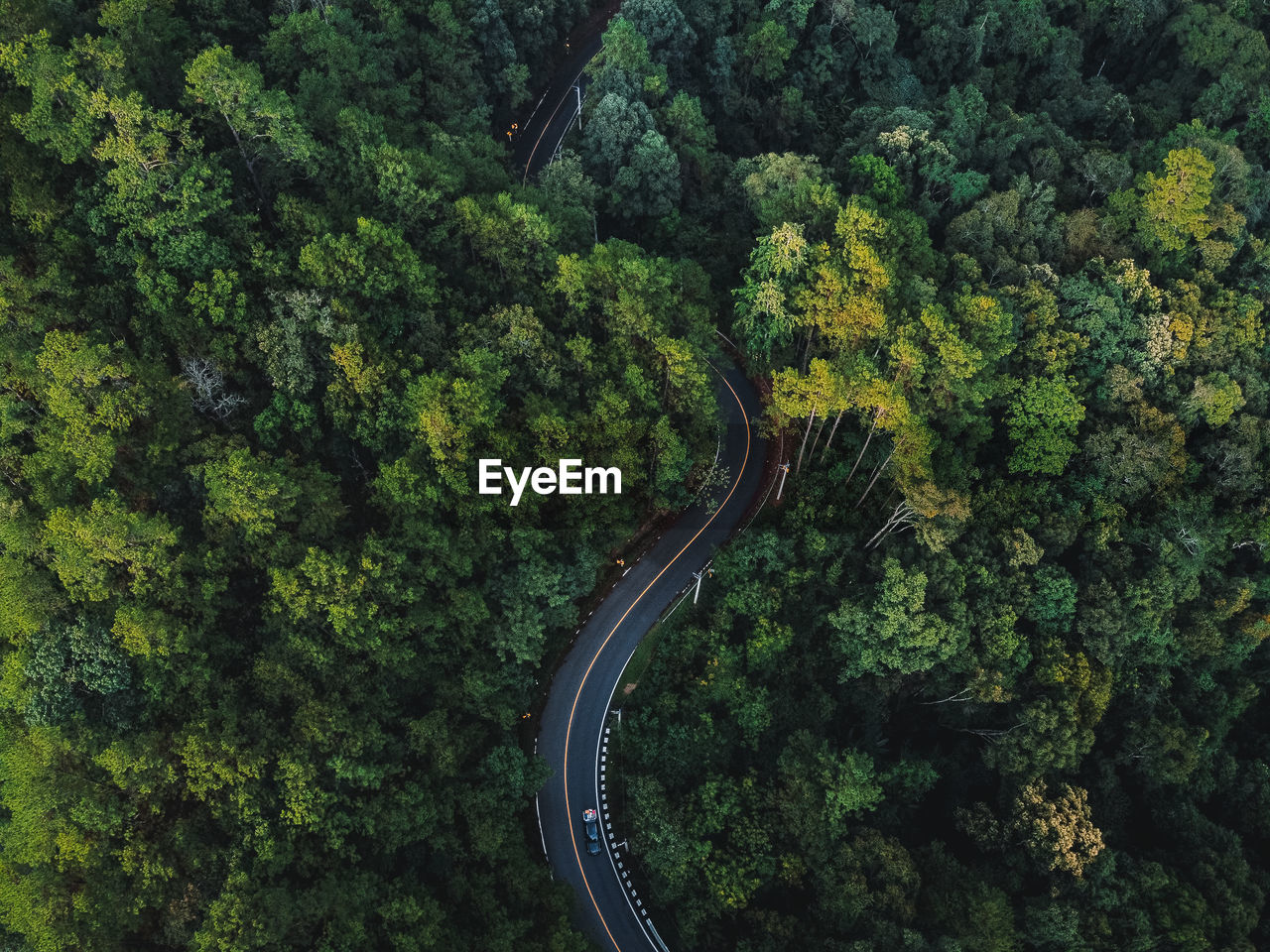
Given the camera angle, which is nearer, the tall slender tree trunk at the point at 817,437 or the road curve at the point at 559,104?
the tall slender tree trunk at the point at 817,437

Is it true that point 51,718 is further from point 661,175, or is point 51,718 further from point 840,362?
point 661,175

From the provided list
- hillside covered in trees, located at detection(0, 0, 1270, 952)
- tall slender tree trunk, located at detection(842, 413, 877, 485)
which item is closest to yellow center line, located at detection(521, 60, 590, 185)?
hillside covered in trees, located at detection(0, 0, 1270, 952)

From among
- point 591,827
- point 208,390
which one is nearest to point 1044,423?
point 591,827

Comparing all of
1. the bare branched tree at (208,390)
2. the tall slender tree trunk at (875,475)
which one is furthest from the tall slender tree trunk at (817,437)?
the bare branched tree at (208,390)

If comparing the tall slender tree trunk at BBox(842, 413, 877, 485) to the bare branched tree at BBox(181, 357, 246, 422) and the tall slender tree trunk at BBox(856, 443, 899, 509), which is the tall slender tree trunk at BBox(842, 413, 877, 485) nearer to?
the tall slender tree trunk at BBox(856, 443, 899, 509)

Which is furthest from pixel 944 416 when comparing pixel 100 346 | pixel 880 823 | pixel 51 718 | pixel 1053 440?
pixel 51 718

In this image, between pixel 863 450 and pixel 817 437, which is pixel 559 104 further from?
pixel 863 450

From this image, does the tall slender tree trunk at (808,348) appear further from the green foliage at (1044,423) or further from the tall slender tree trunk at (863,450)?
the green foliage at (1044,423)
